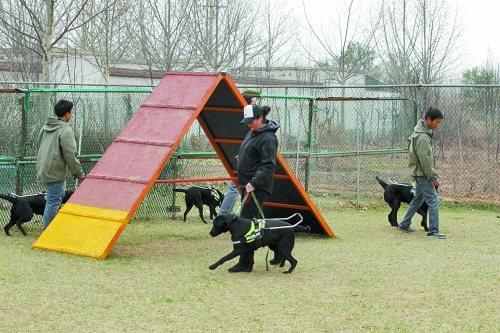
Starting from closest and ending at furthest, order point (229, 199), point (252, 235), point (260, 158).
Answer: point (252, 235), point (260, 158), point (229, 199)

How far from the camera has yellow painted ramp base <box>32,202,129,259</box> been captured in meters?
7.20

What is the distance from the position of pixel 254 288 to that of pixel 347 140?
7.59 metres

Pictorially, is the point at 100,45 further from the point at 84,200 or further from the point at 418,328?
the point at 418,328

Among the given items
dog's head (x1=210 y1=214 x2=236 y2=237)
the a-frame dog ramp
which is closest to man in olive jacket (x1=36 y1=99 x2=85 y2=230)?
the a-frame dog ramp

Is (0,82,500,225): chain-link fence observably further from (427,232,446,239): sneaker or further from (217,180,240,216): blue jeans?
(427,232,446,239): sneaker

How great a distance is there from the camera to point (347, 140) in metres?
13.3

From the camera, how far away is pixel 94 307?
17.7ft

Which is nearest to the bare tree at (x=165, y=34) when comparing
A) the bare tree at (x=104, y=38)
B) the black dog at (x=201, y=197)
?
the bare tree at (x=104, y=38)

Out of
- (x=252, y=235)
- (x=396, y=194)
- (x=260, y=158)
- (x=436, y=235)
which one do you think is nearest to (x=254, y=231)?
(x=252, y=235)

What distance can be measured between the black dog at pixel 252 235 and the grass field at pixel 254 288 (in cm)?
25

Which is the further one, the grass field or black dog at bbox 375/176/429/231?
black dog at bbox 375/176/429/231

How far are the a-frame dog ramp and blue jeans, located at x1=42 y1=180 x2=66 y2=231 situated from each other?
626 mm

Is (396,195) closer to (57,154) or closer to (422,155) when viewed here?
(422,155)

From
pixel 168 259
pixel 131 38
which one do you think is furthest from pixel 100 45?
pixel 168 259
